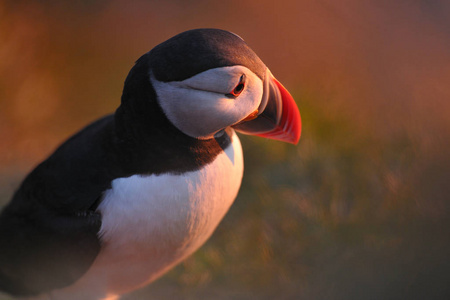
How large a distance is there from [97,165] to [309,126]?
81cm

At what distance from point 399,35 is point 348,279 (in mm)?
726

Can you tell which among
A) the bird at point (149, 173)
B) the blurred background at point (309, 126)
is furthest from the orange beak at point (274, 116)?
the blurred background at point (309, 126)

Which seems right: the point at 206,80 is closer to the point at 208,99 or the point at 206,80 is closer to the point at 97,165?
the point at 208,99

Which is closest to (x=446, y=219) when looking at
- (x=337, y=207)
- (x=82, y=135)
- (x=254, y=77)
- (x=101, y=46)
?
(x=337, y=207)

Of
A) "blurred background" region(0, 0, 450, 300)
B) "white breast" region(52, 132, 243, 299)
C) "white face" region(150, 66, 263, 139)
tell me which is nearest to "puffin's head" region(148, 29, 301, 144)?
"white face" region(150, 66, 263, 139)

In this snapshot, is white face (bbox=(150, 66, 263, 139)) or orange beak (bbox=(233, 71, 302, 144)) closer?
white face (bbox=(150, 66, 263, 139))

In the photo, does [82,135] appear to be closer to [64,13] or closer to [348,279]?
[64,13]

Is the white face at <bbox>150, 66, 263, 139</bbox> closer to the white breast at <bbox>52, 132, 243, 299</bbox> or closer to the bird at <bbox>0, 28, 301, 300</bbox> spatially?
the bird at <bbox>0, 28, 301, 300</bbox>

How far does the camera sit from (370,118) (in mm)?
1312

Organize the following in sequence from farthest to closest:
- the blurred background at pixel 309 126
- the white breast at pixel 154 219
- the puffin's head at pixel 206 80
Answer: the blurred background at pixel 309 126 < the white breast at pixel 154 219 < the puffin's head at pixel 206 80

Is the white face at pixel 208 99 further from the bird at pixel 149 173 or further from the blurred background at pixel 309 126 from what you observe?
the blurred background at pixel 309 126

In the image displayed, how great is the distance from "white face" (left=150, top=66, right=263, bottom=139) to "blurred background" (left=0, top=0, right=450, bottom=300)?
2.11ft

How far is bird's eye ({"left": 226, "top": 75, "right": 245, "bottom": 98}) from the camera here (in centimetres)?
66

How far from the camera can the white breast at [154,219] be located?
2.39ft
